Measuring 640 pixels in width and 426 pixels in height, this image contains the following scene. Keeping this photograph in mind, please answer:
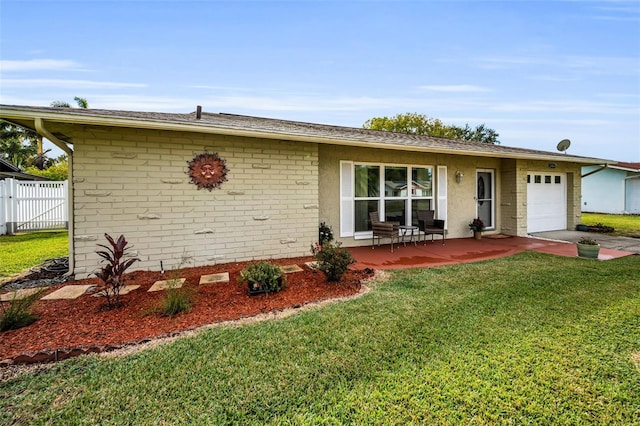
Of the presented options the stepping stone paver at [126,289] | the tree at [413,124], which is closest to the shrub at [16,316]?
the stepping stone paver at [126,289]

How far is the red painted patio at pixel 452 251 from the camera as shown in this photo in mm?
6090

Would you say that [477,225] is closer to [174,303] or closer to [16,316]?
[174,303]

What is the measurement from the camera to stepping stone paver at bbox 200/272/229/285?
15.3 feet

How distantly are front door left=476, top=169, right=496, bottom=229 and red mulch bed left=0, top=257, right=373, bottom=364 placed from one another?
667 cm

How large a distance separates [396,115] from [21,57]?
85.1ft

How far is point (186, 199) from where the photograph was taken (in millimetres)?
5547

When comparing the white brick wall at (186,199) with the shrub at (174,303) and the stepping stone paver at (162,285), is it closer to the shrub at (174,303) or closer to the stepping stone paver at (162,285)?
the stepping stone paver at (162,285)

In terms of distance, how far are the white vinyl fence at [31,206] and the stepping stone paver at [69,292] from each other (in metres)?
8.37

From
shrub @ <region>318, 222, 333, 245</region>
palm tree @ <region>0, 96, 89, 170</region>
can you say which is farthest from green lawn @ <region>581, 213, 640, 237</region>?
palm tree @ <region>0, 96, 89, 170</region>

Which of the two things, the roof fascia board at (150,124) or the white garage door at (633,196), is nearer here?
the roof fascia board at (150,124)

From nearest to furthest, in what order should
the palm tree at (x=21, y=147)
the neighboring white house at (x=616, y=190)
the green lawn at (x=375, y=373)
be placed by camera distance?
1. the green lawn at (x=375, y=373)
2. the neighboring white house at (x=616, y=190)
3. the palm tree at (x=21, y=147)

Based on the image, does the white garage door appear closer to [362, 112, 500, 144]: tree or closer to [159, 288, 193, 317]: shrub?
[362, 112, 500, 144]: tree

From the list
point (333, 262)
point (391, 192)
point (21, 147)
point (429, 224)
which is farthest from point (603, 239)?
point (21, 147)

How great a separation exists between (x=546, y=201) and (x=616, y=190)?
48.6 ft
